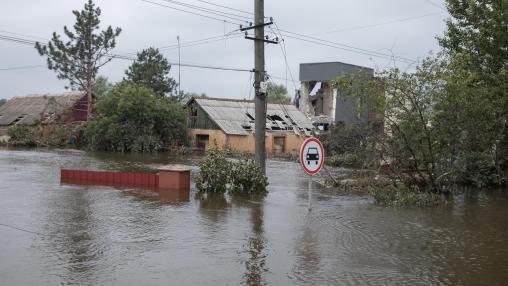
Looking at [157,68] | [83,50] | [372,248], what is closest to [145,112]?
[83,50]

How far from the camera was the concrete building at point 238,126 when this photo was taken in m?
42.9

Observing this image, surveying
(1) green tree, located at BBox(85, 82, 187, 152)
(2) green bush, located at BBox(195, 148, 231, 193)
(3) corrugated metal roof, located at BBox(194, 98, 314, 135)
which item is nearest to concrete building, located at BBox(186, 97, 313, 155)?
(3) corrugated metal roof, located at BBox(194, 98, 314, 135)

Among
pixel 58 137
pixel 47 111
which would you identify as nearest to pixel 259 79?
pixel 58 137

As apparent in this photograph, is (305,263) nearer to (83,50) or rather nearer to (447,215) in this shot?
(447,215)

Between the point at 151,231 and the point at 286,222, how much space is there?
2.84m

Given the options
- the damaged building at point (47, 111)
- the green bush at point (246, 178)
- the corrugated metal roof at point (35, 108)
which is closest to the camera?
the green bush at point (246, 178)

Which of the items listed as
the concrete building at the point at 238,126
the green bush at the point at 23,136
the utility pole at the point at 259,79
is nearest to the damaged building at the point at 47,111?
the green bush at the point at 23,136

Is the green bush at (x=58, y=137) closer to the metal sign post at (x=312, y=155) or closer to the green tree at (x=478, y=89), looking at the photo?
the green tree at (x=478, y=89)

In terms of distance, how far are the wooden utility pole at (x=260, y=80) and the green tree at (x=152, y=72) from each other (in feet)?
150

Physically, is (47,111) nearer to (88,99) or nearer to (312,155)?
(88,99)

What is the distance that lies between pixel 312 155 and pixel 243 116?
33897 mm

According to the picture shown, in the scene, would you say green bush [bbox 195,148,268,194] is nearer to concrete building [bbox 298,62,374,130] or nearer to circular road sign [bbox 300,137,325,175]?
circular road sign [bbox 300,137,325,175]

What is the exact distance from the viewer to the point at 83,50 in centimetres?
5019

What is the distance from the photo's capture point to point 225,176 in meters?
15.1
